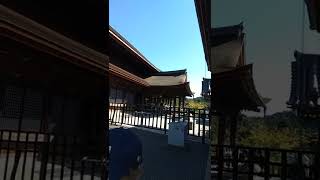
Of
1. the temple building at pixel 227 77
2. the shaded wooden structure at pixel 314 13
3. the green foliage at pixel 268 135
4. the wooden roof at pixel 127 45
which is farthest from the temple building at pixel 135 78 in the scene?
the shaded wooden structure at pixel 314 13

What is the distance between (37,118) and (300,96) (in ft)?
2.15

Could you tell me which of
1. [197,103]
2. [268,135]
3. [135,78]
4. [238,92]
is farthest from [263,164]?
[135,78]

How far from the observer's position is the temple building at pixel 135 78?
1106 millimetres

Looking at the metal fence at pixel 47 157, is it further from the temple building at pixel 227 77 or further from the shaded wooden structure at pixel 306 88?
the shaded wooden structure at pixel 306 88

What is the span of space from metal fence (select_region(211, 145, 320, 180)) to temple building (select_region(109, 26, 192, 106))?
0.84 ft

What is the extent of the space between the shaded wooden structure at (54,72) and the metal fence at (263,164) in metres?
0.39

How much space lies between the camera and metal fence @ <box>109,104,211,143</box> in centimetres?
106

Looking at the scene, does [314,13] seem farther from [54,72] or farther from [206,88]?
[54,72]

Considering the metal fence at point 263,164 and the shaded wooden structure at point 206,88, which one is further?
the shaded wooden structure at point 206,88

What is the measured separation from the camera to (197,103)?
108 cm

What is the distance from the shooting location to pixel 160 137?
1044 millimetres

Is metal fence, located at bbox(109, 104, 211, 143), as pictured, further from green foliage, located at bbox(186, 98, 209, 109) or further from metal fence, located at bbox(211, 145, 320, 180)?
metal fence, located at bbox(211, 145, 320, 180)

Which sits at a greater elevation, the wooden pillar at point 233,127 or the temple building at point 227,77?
the temple building at point 227,77

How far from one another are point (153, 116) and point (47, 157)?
1.23 ft
